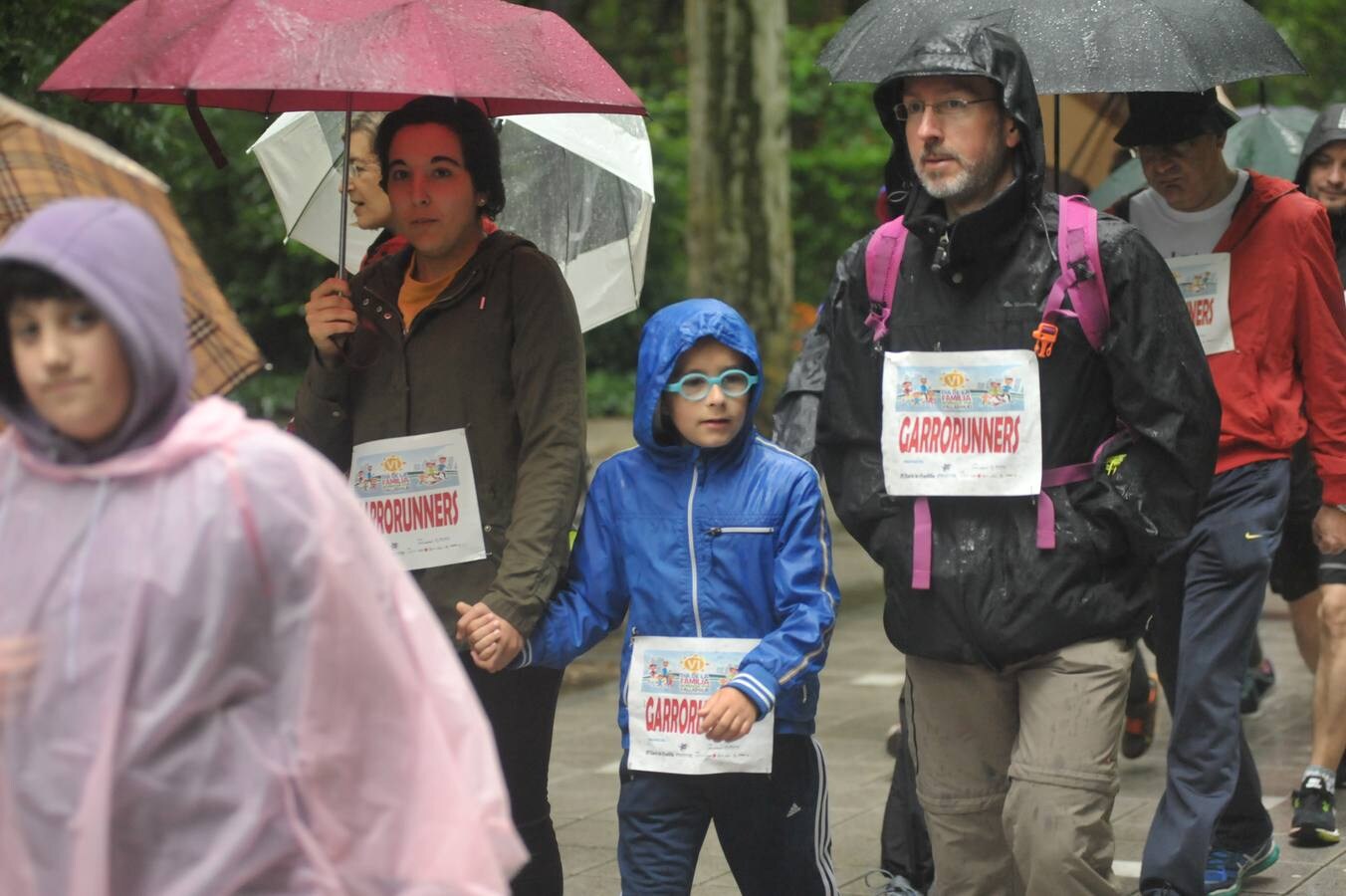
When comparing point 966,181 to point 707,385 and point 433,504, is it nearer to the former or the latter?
point 707,385

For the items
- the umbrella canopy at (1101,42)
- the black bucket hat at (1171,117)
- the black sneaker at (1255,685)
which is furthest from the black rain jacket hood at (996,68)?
the black sneaker at (1255,685)

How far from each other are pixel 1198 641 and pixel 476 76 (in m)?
2.51

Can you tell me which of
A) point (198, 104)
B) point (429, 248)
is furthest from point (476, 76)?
point (198, 104)

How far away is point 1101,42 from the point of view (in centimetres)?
502

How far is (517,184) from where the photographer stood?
6016 millimetres

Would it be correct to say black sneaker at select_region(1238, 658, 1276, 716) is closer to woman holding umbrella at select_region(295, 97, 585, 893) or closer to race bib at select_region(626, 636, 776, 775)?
race bib at select_region(626, 636, 776, 775)

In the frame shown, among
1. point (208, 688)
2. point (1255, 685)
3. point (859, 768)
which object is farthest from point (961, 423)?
point (1255, 685)

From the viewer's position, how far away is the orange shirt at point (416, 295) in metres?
4.53

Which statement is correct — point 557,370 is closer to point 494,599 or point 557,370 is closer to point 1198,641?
point 494,599

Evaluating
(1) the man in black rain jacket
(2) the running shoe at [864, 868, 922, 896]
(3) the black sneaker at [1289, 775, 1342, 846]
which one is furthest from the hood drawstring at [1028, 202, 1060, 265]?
(3) the black sneaker at [1289, 775, 1342, 846]

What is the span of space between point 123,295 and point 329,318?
1.96 meters

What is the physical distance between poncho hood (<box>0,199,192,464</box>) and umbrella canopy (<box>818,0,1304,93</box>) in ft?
8.43

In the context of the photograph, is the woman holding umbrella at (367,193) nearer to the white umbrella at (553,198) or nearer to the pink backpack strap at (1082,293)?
the white umbrella at (553,198)

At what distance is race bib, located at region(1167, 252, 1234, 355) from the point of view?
5.51 m
